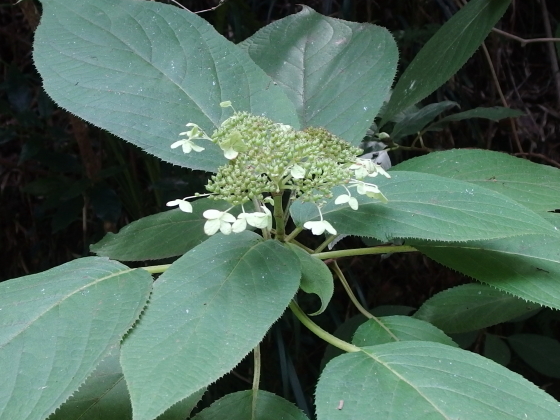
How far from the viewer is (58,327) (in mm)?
508

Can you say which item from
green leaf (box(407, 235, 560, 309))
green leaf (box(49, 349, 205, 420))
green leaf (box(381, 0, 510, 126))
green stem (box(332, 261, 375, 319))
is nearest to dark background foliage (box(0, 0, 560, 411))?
green leaf (box(381, 0, 510, 126))

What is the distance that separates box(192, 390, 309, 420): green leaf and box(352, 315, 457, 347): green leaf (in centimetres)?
14

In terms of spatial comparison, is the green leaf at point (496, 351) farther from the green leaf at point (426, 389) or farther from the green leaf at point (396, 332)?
the green leaf at point (426, 389)

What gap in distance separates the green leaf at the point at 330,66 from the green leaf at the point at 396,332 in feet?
0.80

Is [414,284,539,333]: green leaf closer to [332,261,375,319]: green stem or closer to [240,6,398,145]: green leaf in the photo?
[332,261,375,319]: green stem

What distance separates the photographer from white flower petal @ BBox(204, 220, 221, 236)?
0.57 m

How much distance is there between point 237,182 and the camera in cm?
58

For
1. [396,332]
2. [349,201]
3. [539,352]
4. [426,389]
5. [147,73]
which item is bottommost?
[539,352]

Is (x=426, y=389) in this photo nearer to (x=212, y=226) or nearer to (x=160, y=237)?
(x=212, y=226)

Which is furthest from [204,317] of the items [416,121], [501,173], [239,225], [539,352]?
[539,352]

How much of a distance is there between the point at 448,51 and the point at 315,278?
0.55m

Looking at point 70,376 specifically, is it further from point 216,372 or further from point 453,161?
point 453,161

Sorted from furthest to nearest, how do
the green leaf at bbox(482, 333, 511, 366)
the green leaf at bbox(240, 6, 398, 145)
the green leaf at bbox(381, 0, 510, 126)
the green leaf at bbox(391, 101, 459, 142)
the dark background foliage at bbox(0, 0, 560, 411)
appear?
the dark background foliage at bbox(0, 0, 560, 411), the green leaf at bbox(482, 333, 511, 366), the green leaf at bbox(391, 101, 459, 142), the green leaf at bbox(381, 0, 510, 126), the green leaf at bbox(240, 6, 398, 145)

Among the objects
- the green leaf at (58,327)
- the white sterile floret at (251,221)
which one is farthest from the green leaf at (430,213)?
the green leaf at (58,327)
